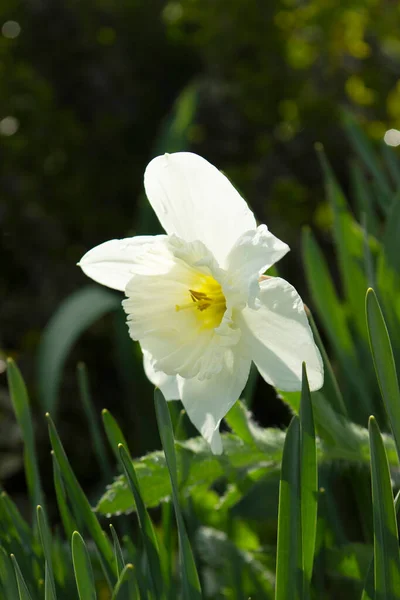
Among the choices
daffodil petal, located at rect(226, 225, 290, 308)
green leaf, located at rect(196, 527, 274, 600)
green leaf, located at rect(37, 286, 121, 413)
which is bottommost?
green leaf, located at rect(196, 527, 274, 600)

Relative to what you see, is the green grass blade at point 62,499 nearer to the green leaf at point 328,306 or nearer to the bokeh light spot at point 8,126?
Answer: the green leaf at point 328,306

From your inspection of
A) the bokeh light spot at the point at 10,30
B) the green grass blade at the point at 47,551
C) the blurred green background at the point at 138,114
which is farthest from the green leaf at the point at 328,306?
the bokeh light spot at the point at 10,30

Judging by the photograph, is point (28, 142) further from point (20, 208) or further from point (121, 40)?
point (121, 40)

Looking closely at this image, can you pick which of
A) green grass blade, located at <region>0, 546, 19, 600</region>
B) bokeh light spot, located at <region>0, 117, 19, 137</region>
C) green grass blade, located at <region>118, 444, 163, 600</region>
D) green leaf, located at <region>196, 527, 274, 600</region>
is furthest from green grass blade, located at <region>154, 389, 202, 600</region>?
bokeh light spot, located at <region>0, 117, 19, 137</region>

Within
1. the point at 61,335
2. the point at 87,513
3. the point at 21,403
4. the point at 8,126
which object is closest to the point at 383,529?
the point at 87,513

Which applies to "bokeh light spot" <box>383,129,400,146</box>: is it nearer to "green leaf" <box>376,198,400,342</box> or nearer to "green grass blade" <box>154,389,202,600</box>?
"green leaf" <box>376,198,400,342</box>

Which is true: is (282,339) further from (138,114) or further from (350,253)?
(138,114)
